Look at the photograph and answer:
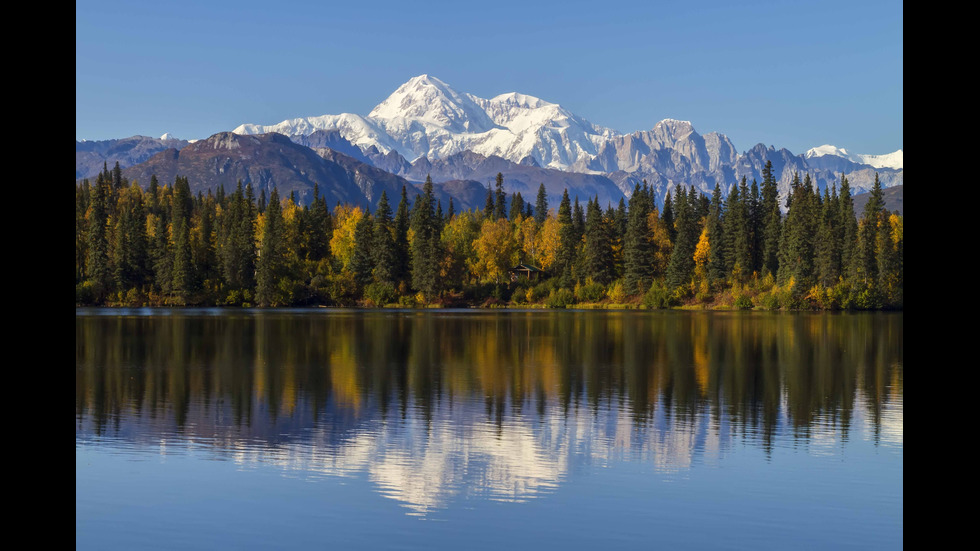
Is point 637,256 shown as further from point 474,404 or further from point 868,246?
point 474,404

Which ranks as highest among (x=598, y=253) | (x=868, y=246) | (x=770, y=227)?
A: (x=770, y=227)

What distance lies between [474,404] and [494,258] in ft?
421

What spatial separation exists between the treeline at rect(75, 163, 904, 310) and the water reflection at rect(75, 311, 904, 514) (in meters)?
81.0

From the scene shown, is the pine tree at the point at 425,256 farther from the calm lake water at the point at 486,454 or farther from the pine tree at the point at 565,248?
the calm lake water at the point at 486,454

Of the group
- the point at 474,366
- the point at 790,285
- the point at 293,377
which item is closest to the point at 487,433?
the point at 293,377

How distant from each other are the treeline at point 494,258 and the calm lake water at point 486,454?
95430 mm

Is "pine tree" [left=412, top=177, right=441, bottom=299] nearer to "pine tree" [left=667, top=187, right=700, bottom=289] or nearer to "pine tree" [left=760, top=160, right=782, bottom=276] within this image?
"pine tree" [left=667, top=187, right=700, bottom=289]

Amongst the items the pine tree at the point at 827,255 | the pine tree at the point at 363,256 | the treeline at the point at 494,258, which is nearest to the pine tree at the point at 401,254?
the treeline at the point at 494,258

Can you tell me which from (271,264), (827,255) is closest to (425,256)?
(271,264)

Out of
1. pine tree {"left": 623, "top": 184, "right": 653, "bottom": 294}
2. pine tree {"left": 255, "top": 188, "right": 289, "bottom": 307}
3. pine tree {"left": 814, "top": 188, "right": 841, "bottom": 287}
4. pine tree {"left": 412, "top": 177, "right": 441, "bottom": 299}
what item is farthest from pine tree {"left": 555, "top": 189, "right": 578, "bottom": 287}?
pine tree {"left": 255, "top": 188, "right": 289, "bottom": 307}

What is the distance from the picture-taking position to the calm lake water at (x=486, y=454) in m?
16.4

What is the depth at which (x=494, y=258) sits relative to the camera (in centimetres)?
15938
